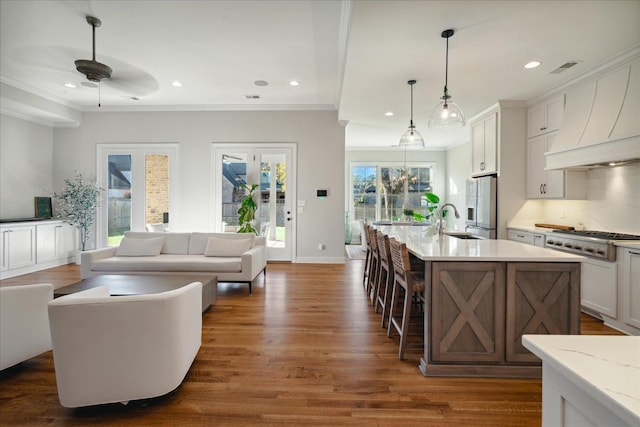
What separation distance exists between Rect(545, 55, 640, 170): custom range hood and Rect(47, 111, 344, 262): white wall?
3.60 m

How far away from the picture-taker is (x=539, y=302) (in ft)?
7.54

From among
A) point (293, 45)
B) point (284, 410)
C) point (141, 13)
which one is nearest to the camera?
point (284, 410)

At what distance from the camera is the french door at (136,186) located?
662 centimetres

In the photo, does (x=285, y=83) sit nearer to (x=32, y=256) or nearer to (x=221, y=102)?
(x=221, y=102)

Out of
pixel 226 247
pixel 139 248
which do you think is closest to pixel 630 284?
pixel 226 247

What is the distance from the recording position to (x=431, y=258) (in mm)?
2283

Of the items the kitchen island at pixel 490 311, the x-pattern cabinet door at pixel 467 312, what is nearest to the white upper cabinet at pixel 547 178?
the kitchen island at pixel 490 311

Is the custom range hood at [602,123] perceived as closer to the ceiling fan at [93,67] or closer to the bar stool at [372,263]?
the bar stool at [372,263]

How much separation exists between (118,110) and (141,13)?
3.98 meters

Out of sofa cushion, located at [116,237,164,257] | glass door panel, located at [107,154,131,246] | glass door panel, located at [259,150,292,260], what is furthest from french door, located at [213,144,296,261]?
sofa cushion, located at [116,237,164,257]

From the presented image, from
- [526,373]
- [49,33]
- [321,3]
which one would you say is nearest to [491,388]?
[526,373]

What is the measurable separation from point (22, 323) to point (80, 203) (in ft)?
15.4

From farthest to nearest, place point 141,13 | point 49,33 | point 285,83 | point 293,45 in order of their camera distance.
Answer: point 285,83
point 293,45
point 49,33
point 141,13

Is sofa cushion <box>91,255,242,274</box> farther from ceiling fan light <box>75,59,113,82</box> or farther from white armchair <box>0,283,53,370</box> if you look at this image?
ceiling fan light <box>75,59,113,82</box>
